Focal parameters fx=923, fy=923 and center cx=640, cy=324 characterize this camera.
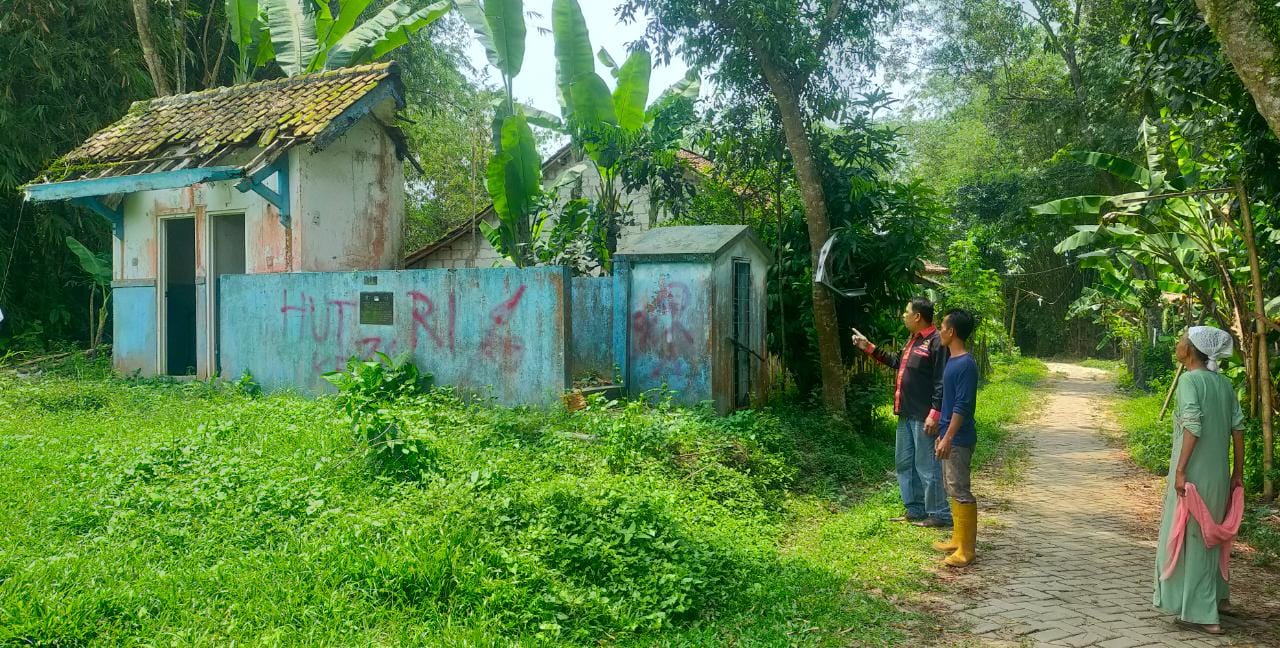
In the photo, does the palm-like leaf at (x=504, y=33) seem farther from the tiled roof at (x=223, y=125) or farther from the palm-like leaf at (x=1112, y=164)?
the palm-like leaf at (x=1112, y=164)

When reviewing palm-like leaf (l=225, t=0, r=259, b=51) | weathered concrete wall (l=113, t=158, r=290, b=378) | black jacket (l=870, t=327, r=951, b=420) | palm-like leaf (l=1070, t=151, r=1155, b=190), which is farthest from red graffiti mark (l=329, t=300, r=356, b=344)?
palm-like leaf (l=1070, t=151, r=1155, b=190)

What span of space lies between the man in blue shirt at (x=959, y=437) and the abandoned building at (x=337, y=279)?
9.97 ft

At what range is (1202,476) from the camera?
4992 mm

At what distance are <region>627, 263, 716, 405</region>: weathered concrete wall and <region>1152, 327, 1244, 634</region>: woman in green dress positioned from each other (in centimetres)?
452

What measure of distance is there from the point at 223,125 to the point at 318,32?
2.93 meters

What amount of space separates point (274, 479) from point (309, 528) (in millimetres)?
1134

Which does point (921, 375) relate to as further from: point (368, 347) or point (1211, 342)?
point (368, 347)

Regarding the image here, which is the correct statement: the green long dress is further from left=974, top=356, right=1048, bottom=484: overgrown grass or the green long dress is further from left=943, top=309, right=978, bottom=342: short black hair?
left=974, top=356, right=1048, bottom=484: overgrown grass

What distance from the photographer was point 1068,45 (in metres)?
18.8

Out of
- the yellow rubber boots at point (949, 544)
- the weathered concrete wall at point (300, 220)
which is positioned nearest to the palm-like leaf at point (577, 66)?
the weathered concrete wall at point (300, 220)

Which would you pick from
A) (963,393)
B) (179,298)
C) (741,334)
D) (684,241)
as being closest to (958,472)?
(963,393)

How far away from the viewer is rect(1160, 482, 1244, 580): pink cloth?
4.90m

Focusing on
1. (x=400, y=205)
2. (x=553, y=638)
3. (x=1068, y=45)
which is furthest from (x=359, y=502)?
(x=1068, y=45)

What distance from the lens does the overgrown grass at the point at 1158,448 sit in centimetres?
666
